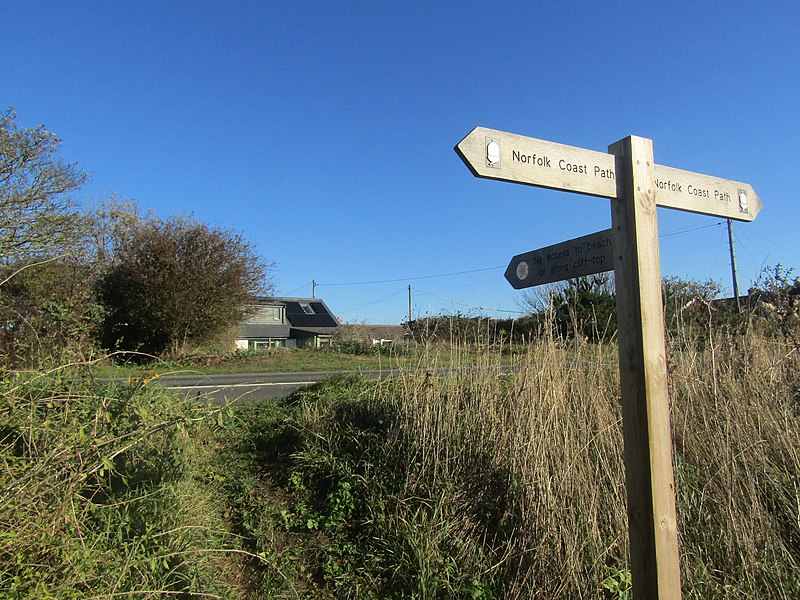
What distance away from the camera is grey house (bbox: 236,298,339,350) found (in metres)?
38.9

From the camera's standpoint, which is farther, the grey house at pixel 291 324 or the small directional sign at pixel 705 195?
the grey house at pixel 291 324

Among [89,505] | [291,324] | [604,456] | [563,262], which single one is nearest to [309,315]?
[291,324]

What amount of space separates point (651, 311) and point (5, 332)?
575cm

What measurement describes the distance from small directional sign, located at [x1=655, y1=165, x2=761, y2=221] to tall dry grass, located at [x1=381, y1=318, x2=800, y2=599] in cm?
134

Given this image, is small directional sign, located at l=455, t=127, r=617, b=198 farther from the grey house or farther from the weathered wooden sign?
the grey house

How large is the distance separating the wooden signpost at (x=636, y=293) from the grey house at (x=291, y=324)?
33.8m

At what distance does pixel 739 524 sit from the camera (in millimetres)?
2801

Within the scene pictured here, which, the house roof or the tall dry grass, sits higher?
the house roof

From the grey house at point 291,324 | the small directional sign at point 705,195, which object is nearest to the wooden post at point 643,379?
the small directional sign at point 705,195

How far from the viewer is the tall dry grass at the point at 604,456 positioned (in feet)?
8.98

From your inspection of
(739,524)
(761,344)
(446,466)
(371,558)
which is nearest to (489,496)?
(446,466)

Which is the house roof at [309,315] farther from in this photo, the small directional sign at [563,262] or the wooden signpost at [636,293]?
the wooden signpost at [636,293]

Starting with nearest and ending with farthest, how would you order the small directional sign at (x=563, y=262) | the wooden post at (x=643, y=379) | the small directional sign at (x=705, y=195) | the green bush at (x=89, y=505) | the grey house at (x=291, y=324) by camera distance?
the wooden post at (x=643, y=379) → the green bush at (x=89, y=505) → the small directional sign at (x=705, y=195) → the small directional sign at (x=563, y=262) → the grey house at (x=291, y=324)

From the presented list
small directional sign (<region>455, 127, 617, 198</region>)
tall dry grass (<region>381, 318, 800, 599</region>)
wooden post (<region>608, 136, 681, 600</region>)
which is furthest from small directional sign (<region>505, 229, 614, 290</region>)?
tall dry grass (<region>381, 318, 800, 599</region>)
